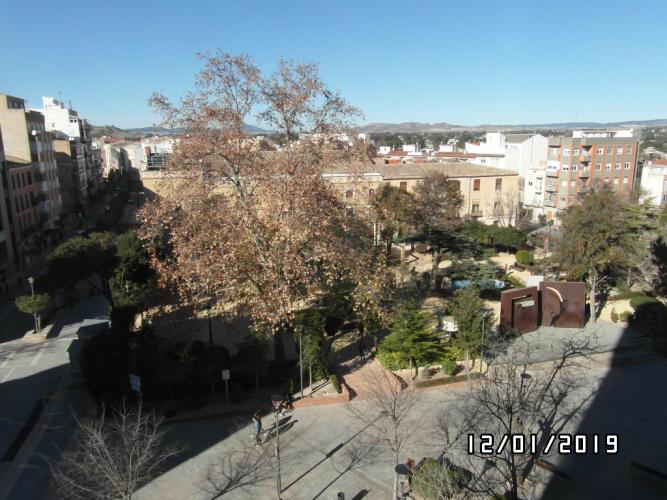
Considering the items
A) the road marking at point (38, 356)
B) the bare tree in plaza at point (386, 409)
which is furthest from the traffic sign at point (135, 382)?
the road marking at point (38, 356)

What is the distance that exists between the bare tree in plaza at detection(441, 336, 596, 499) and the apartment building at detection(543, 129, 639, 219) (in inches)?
1696

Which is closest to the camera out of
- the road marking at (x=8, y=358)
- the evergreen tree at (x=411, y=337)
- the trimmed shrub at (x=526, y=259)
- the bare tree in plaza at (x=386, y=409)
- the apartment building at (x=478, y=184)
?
the bare tree in plaza at (x=386, y=409)

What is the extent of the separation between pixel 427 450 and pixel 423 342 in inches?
197

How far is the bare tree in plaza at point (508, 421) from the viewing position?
39.8 feet

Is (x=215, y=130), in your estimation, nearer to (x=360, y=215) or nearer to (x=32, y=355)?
(x=360, y=215)

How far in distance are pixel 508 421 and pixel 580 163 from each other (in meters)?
51.1

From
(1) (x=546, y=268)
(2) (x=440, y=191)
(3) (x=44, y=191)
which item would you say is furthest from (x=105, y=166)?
(1) (x=546, y=268)

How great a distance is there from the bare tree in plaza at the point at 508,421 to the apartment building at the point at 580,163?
43.1 metres

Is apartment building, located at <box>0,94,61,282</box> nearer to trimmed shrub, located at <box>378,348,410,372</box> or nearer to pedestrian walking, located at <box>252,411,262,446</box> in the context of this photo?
trimmed shrub, located at <box>378,348,410,372</box>

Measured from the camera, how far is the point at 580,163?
191ft

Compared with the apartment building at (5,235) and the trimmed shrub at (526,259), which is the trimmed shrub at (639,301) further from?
the apartment building at (5,235)

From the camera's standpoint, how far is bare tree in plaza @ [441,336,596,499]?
1212 cm

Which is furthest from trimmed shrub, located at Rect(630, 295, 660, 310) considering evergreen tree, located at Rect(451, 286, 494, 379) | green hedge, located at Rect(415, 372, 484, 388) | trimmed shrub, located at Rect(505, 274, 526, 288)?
green hedge, located at Rect(415, 372, 484, 388)

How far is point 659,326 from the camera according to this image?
2044cm
